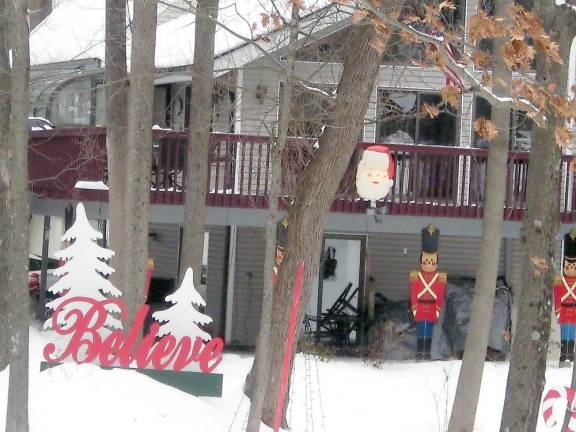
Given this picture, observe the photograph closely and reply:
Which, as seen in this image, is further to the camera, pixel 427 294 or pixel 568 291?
pixel 568 291

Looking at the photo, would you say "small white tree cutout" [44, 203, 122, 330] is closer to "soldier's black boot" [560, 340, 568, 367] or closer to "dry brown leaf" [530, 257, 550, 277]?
"dry brown leaf" [530, 257, 550, 277]

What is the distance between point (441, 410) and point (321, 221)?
4462mm

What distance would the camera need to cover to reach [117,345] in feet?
39.3

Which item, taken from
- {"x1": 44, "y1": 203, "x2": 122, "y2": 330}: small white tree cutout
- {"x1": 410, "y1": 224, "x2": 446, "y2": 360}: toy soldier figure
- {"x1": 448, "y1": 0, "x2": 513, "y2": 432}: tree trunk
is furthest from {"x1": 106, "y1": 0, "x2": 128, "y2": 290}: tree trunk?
{"x1": 448, "y1": 0, "x2": 513, "y2": 432}: tree trunk

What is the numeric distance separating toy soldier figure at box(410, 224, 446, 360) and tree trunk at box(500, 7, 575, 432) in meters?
4.85

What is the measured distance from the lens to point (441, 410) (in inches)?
557

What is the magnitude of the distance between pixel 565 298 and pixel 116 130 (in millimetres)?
8211

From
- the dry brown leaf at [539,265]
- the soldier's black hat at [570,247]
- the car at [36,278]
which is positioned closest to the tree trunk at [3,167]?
the car at [36,278]

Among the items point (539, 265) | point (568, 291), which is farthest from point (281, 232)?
point (539, 265)

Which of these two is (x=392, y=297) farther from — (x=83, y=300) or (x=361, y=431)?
(x=83, y=300)

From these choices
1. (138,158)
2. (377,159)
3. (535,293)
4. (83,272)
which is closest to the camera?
(535,293)

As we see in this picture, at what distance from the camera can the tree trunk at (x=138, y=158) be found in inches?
528

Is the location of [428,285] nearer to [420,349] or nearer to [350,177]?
[420,349]

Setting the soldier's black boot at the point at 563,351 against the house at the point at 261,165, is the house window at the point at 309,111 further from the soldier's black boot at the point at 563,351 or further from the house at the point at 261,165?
the soldier's black boot at the point at 563,351
